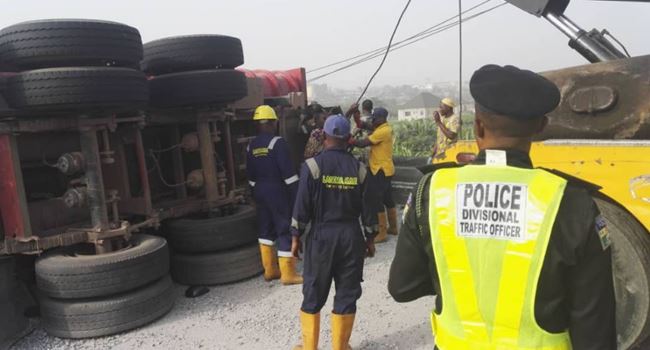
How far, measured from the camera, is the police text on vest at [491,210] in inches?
59.8

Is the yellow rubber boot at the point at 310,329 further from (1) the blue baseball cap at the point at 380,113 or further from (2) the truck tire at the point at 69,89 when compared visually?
(1) the blue baseball cap at the point at 380,113

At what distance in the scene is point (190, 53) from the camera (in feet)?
17.5

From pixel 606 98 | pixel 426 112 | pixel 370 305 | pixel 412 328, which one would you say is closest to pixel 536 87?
pixel 606 98

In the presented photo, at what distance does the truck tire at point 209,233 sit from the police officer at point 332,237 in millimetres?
1762

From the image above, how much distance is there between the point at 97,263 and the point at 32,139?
1.36 m

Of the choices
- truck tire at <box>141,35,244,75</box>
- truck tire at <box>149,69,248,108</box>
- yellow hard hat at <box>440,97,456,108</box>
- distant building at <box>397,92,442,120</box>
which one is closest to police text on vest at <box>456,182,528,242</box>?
truck tire at <box>149,69,248,108</box>

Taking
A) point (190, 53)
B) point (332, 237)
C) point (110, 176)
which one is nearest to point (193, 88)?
point (190, 53)

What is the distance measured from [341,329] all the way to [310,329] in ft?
0.74

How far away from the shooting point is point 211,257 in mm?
5324

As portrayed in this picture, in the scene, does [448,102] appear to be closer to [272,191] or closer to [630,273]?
[272,191]

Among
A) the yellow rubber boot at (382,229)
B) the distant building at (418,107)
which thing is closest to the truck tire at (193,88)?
the yellow rubber boot at (382,229)

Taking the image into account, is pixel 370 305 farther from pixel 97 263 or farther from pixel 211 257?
pixel 97 263

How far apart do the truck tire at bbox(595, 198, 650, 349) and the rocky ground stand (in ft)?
4.43

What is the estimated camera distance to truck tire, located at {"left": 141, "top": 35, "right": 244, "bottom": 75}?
5.32 meters
